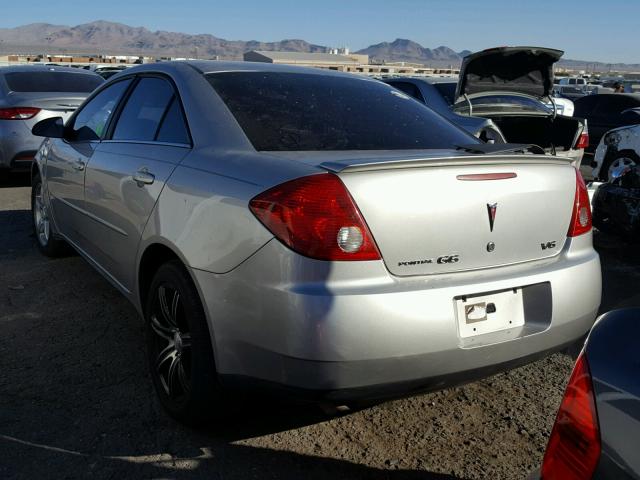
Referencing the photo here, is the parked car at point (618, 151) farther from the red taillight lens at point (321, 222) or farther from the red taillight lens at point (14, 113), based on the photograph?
the red taillight lens at point (14, 113)

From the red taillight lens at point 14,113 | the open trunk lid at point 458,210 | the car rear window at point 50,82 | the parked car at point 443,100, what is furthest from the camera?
the car rear window at point 50,82

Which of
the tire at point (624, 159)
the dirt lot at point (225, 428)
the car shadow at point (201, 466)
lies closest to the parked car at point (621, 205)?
the tire at point (624, 159)

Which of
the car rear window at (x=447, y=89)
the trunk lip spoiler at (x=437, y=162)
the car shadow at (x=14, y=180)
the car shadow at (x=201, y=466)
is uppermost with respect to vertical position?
the car rear window at (x=447, y=89)

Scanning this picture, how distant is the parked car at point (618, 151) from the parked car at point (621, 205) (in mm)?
2005

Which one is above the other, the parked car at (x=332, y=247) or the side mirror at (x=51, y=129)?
the side mirror at (x=51, y=129)

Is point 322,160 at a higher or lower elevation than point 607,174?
higher

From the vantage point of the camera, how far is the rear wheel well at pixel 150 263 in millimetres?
2975

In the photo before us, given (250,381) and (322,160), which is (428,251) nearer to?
(322,160)

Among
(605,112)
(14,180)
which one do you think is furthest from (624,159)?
(14,180)

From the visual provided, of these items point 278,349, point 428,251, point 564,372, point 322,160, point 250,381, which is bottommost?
point 564,372

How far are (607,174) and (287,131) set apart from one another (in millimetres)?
6635

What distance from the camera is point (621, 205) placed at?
18.9 feet

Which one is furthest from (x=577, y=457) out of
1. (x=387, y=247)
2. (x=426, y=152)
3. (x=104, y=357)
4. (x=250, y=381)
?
(x=104, y=357)

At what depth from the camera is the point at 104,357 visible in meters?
3.60
